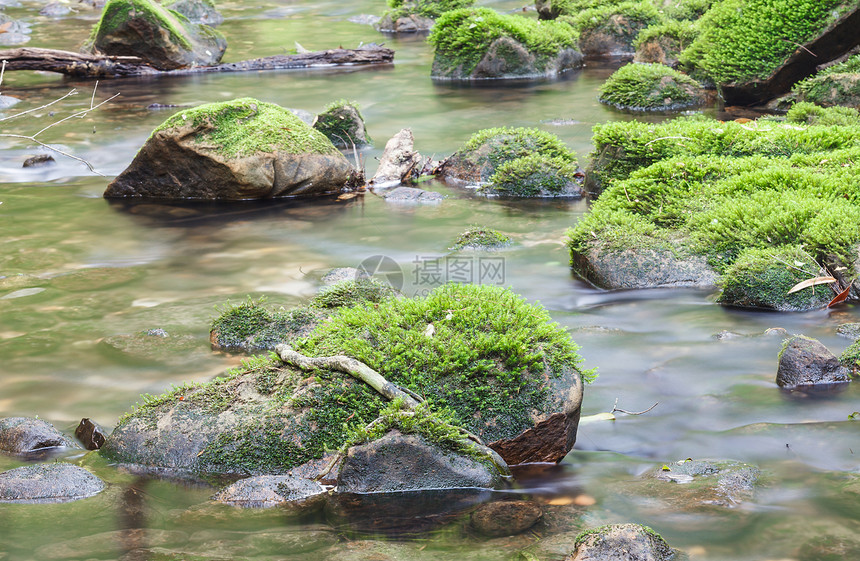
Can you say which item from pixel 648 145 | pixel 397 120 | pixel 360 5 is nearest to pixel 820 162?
pixel 648 145

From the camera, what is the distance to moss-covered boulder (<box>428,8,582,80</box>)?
17.2 metres

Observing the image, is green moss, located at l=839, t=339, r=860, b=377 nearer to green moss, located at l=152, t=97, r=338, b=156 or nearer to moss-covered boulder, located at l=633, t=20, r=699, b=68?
green moss, located at l=152, t=97, r=338, b=156

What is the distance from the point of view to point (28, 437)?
179 inches

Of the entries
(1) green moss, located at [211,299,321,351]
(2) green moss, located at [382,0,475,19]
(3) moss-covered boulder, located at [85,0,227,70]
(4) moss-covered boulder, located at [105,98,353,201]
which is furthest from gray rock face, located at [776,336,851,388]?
(2) green moss, located at [382,0,475,19]

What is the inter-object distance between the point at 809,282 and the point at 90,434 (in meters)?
4.91

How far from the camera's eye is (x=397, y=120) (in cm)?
1421

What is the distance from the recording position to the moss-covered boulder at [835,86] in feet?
36.0

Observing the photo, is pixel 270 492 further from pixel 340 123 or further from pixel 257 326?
pixel 340 123

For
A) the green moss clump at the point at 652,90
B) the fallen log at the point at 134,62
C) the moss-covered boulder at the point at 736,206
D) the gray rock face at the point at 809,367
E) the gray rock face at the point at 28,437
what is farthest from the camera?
the fallen log at the point at 134,62

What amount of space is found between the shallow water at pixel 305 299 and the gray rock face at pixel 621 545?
0.16 m

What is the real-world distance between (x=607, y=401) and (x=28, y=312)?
15.4 ft

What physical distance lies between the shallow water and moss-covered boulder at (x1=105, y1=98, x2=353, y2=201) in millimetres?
378

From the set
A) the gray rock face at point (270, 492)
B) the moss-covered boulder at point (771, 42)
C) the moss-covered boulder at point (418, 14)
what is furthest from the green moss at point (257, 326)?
the moss-covered boulder at point (418, 14)

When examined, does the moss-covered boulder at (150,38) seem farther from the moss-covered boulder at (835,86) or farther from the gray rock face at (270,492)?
the gray rock face at (270,492)
